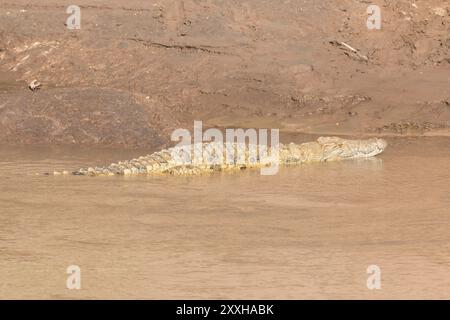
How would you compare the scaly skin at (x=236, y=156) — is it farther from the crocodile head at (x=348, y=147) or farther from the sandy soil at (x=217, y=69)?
the sandy soil at (x=217, y=69)

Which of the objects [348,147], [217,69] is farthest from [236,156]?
[217,69]

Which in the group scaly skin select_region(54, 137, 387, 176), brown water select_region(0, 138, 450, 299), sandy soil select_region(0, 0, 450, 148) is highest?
sandy soil select_region(0, 0, 450, 148)

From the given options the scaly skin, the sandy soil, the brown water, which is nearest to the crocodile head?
the scaly skin

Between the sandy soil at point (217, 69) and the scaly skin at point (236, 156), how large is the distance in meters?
0.96

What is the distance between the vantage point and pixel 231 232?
7.24 metres

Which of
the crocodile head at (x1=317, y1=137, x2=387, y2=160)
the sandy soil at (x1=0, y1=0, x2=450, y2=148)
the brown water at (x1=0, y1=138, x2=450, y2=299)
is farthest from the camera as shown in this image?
the sandy soil at (x1=0, y1=0, x2=450, y2=148)

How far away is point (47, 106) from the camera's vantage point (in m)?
11.2

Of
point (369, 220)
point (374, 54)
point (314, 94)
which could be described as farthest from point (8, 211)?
point (374, 54)

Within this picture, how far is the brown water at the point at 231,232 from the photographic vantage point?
19.5 feet

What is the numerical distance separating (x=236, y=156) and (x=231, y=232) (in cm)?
288

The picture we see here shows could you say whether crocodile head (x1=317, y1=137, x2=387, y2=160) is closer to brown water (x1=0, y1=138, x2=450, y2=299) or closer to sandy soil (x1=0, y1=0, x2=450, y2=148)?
brown water (x1=0, y1=138, x2=450, y2=299)

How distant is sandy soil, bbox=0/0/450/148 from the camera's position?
11.2 metres

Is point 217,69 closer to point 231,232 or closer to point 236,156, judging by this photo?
point 236,156

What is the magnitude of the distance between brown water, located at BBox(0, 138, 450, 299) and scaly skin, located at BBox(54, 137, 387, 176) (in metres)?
0.19
